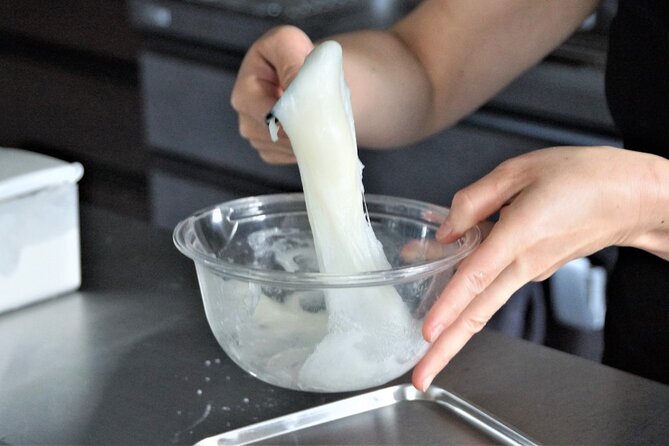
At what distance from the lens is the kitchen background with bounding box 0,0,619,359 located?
1.77 meters

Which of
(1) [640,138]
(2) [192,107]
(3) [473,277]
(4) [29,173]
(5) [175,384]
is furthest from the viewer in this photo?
(2) [192,107]

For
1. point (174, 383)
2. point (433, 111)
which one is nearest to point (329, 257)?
point (174, 383)

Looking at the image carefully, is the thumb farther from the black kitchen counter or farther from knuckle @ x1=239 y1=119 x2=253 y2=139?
the black kitchen counter

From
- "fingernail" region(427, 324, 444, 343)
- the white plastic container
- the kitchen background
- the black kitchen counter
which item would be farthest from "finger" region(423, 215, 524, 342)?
the kitchen background

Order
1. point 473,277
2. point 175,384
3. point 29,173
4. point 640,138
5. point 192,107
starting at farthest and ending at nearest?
point 192,107, point 640,138, point 29,173, point 175,384, point 473,277

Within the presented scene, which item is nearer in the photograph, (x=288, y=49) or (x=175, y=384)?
(x=175, y=384)

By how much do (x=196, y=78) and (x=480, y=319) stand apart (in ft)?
5.48

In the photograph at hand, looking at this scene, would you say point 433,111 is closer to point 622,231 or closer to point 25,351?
point 622,231

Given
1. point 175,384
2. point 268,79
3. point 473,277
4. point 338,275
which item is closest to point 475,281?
point 473,277

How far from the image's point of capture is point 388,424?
81 centimetres

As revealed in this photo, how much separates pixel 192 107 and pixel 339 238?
5.23 ft

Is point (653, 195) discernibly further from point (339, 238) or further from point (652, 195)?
point (339, 238)

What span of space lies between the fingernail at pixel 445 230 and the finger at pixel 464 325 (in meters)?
0.06

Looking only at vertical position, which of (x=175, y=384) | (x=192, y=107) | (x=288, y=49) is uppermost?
(x=288, y=49)
